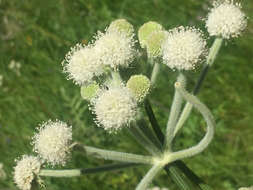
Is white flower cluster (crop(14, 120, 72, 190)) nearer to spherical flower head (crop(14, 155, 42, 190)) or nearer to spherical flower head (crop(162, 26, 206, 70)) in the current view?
spherical flower head (crop(14, 155, 42, 190))

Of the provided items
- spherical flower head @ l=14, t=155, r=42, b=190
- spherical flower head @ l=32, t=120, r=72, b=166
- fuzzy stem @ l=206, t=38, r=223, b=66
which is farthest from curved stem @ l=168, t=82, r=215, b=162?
spherical flower head @ l=14, t=155, r=42, b=190

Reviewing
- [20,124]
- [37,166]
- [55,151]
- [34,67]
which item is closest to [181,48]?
[55,151]

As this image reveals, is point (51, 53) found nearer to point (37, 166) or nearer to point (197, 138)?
point (197, 138)

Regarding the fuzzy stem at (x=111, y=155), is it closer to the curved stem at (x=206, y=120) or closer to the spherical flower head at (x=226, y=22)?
the curved stem at (x=206, y=120)

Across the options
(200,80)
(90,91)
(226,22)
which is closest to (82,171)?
(90,91)

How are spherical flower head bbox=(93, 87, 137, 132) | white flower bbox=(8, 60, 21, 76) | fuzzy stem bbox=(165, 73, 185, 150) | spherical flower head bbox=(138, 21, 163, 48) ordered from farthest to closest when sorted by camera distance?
white flower bbox=(8, 60, 21, 76) → spherical flower head bbox=(138, 21, 163, 48) → fuzzy stem bbox=(165, 73, 185, 150) → spherical flower head bbox=(93, 87, 137, 132)

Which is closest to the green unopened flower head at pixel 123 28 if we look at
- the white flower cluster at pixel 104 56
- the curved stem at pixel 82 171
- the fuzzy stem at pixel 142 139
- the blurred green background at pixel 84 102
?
the white flower cluster at pixel 104 56
